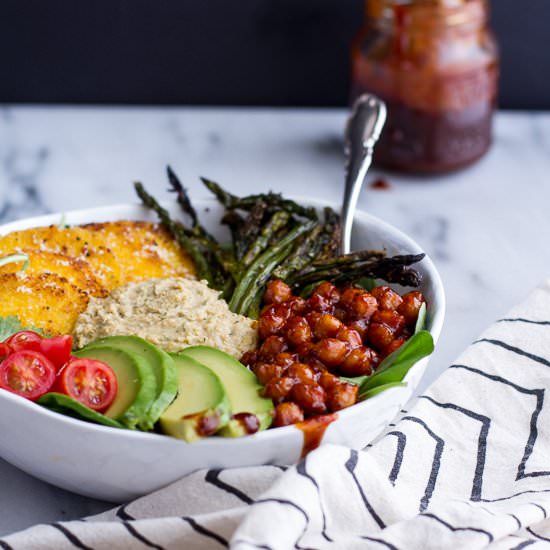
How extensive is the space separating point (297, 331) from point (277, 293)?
34cm

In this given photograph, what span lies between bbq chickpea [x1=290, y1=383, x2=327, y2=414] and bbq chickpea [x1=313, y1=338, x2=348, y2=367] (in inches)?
8.4

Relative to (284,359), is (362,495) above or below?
below

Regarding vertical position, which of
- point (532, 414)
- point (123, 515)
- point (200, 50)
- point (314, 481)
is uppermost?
point (200, 50)

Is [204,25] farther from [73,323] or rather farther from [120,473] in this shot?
A: [120,473]

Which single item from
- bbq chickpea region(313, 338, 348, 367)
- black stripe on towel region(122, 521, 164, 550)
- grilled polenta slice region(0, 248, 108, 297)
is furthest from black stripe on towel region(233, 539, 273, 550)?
grilled polenta slice region(0, 248, 108, 297)

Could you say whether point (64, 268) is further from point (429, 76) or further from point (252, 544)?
point (429, 76)

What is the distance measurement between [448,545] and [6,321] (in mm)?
1550

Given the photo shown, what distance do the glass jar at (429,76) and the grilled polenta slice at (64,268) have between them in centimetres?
207

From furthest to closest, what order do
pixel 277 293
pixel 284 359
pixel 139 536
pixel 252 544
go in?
pixel 277 293 → pixel 284 359 → pixel 139 536 → pixel 252 544

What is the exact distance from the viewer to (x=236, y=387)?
2826mm

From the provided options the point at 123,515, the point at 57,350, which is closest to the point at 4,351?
the point at 57,350

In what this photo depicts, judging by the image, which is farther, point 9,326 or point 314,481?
point 9,326

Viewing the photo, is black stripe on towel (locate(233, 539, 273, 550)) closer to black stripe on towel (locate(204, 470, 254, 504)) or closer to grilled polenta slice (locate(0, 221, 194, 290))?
black stripe on towel (locate(204, 470, 254, 504))

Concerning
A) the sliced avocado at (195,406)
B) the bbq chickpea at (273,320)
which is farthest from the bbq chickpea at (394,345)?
Answer: the sliced avocado at (195,406)
